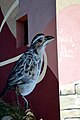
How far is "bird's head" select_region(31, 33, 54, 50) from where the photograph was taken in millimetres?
4918

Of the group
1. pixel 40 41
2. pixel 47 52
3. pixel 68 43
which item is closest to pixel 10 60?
pixel 40 41

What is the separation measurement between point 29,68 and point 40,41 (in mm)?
478

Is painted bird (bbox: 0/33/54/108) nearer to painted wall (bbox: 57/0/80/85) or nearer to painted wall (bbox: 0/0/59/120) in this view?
painted wall (bbox: 0/0/59/120)

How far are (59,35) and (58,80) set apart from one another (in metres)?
0.63

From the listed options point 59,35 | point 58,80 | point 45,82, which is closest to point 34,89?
point 45,82

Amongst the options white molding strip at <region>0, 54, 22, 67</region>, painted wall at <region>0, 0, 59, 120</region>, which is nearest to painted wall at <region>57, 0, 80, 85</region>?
painted wall at <region>0, 0, 59, 120</region>

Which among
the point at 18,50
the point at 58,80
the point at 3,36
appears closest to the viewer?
the point at 58,80

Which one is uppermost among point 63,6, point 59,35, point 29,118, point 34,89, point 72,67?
point 63,6

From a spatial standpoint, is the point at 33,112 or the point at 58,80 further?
the point at 33,112

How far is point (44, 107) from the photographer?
15.9 ft

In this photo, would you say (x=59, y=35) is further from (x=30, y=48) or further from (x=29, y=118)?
(x=29, y=118)

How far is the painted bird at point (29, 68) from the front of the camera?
16.8 ft

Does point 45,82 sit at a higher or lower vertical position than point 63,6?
lower

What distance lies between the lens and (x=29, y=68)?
17.4ft
